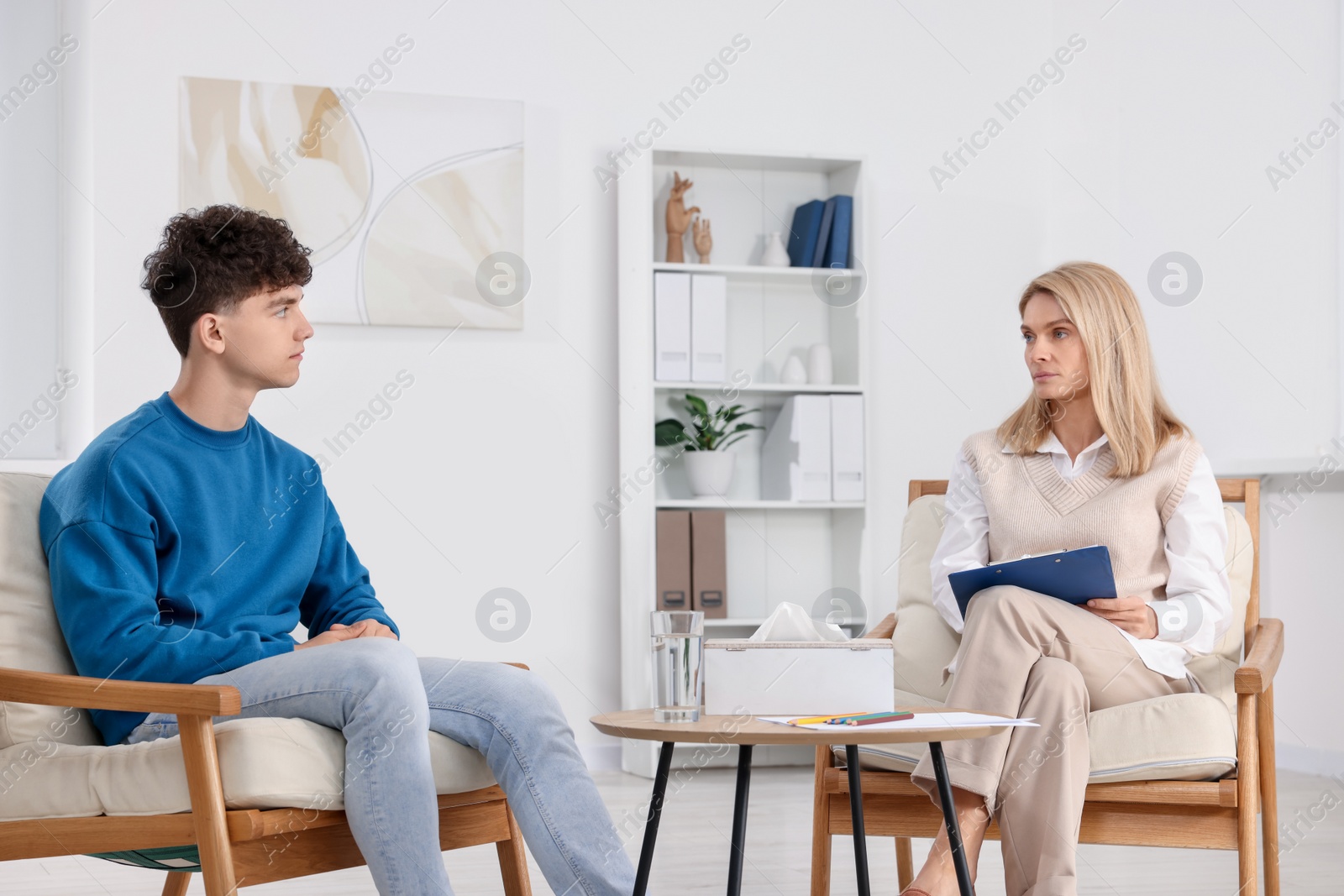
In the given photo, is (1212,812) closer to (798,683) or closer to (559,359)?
(798,683)

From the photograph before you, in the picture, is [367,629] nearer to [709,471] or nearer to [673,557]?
[673,557]

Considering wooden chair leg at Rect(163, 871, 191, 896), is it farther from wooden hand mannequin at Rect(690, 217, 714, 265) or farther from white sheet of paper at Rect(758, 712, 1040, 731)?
wooden hand mannequin at Rect(690, 217, 714, 265)

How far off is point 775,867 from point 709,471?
1511 millimetres

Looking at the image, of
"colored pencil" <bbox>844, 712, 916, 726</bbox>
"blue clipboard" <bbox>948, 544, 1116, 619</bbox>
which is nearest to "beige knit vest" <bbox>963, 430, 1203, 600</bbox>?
"blue clipboard" <bbox>948, 544, 1116, 619</bbox>

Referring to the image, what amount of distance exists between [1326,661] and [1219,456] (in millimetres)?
686

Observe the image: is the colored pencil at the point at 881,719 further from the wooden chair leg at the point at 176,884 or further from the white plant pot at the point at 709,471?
the white plant pot at the point at 709,471

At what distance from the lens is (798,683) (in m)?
1.53

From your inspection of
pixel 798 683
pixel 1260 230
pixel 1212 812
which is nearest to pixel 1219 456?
pixel 1260 230

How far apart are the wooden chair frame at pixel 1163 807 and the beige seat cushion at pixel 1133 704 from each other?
0.8 inches

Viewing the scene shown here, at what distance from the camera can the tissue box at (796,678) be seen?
1.52 m

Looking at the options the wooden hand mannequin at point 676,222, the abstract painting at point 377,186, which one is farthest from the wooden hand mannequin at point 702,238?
the abstract painting at point 377,186

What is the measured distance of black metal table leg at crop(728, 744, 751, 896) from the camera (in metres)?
1.43

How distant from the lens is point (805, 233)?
4.11 metres

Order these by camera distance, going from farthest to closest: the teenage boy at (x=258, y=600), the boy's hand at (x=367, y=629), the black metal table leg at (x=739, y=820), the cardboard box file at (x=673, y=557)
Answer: the cardboard box file at (x=673, y=557) < the boy's hand at (x=367, y=629) < the teenage boy at (x=258, y=600) < the black metal table leg at (x=739, y=820)
